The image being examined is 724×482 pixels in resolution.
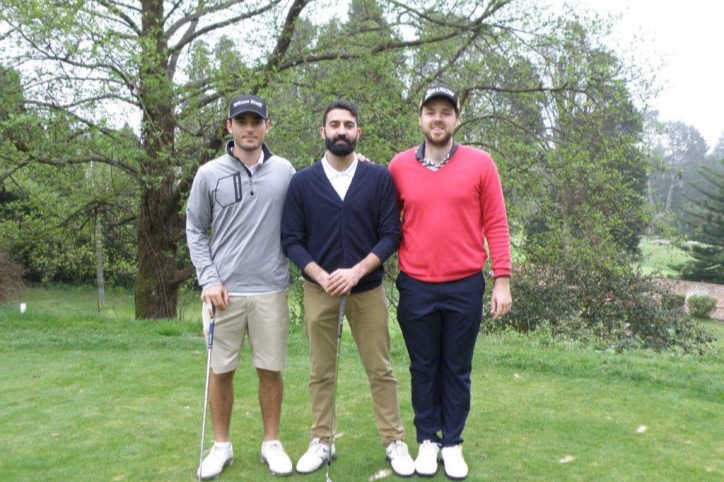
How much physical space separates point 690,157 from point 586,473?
7163cm

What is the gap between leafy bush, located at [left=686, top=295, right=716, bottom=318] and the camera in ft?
86.6

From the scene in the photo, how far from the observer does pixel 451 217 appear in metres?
3.32

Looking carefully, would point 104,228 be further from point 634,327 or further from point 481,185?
point 481,185

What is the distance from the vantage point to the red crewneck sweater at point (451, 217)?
10.9ft

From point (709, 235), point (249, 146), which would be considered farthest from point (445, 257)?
point (709, 235)

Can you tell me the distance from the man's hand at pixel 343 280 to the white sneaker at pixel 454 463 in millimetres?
970

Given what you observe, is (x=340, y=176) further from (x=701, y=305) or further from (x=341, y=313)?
(x=701, y=305)

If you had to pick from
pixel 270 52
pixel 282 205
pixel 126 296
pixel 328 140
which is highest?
pixel 270 52

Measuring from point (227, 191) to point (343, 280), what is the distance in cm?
74

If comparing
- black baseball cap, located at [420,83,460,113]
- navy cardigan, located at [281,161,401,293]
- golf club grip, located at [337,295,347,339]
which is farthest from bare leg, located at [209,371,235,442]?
black baseball cap, located at [420,83,460,113]

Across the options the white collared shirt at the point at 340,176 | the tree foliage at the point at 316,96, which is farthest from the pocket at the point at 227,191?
the tree foliage at the point at 316,96

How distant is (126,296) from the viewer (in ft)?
75.0

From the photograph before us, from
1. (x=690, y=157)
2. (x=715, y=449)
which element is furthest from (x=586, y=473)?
(x=690, y=157)

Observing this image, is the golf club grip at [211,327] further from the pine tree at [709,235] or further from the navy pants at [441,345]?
the pine tree at [709,235]
